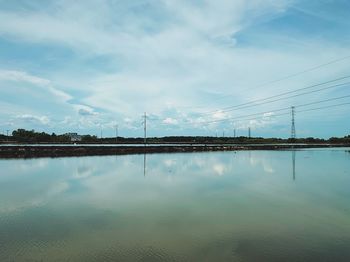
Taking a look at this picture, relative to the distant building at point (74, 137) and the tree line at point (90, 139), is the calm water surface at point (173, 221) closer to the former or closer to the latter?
the tree line at point (90, 139)

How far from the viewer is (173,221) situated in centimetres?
1127

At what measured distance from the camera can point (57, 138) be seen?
102625 millimetres

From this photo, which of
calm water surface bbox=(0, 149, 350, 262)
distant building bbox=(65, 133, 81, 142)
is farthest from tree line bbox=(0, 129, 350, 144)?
calm water surface bbox=(0, 149, 350, 262)

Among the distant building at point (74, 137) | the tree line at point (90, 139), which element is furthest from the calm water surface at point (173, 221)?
the distant building at point (74, 137)

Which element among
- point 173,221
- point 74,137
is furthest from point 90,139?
point 173,221

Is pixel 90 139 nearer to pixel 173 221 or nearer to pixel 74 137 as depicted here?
pixel 74 137

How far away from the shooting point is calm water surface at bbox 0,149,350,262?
824cm

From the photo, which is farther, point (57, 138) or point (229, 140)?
point (229, 140)

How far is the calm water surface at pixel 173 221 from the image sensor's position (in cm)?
824

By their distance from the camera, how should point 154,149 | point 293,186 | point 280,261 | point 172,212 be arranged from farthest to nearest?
point 154,149, point 293,186, point 172,212, point 280,261

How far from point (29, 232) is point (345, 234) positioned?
385 inches

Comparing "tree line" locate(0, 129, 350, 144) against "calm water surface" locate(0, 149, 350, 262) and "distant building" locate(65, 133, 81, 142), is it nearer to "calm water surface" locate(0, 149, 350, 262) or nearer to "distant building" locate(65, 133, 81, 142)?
"distant building" locate(65, 133, 81, 142)

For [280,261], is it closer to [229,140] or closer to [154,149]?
[154,149]

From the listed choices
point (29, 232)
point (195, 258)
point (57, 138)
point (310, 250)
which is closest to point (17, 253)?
point (29, 232)
